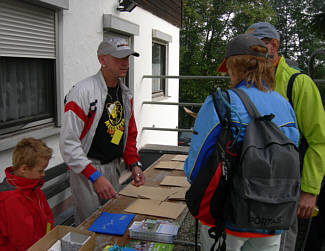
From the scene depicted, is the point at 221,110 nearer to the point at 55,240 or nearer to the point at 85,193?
the point at 55,240

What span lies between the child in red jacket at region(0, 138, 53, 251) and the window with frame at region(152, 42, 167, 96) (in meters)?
5.87

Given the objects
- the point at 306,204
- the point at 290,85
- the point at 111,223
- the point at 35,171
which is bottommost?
the point at 111,223

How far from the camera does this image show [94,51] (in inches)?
169

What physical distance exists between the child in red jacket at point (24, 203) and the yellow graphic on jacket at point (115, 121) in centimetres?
49

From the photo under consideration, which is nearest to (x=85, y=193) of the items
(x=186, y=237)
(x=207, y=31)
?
(x=186, y=237)

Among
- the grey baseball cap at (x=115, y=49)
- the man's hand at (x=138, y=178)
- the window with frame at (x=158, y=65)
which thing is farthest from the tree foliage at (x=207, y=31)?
the grey baseball cap at (x=115, y=49)

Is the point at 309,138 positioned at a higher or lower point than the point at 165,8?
lower

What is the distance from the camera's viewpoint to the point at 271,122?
56.4 inches

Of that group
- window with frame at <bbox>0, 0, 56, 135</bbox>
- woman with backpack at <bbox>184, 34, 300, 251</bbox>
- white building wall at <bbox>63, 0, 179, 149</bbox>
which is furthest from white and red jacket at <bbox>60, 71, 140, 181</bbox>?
white building wall at <bbox>63, 0, 179, 149</bbox>

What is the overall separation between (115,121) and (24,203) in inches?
32.9

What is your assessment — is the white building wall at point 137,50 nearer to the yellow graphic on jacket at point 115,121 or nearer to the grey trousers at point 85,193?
the yellow graphic on jacket at point 115,121

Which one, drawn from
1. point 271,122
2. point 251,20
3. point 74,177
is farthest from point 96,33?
point 251,20

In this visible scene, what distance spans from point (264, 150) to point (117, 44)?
1.41m

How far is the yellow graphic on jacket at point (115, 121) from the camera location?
2.38 meters
